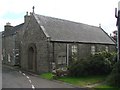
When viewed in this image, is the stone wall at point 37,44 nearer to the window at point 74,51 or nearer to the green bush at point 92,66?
the window at point 74,51

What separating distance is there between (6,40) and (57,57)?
22.6 metres

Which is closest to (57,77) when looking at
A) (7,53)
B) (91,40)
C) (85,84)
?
(85,84)

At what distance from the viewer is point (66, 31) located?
119 feet

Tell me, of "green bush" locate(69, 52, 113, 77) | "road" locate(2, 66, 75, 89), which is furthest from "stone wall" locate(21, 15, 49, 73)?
"green bush" locate(69, 52, 113, 77)

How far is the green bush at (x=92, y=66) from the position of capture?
82.8 feet

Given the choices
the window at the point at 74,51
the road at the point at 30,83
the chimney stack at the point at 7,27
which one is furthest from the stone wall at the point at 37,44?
the chimney stack at the point at 7,27

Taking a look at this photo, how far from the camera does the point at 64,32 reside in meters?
35.3

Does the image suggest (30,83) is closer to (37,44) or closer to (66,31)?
(37,44)

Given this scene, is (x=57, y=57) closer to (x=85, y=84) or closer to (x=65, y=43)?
(x=65, y=43)

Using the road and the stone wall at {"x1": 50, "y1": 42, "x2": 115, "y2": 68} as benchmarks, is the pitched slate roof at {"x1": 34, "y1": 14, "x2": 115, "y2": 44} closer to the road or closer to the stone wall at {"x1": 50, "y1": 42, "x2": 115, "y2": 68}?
the stone wall at {"x1": 50, "y1": 42, "x2": 115, "y2": 68}

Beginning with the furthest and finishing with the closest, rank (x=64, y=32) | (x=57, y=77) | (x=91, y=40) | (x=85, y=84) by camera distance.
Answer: (x=91, y=40), (x=64, y=32), (x=57, y=77), (x=85, y=84)

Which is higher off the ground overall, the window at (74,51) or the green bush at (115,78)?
the window at (74,51)

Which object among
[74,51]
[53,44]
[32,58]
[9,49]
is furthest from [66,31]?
[9,49]

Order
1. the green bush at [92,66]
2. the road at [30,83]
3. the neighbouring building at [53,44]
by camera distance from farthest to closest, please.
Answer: the neighbouring building at [53,44]
the green bush at [92,66]
the road at [30,83]
